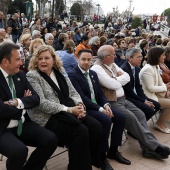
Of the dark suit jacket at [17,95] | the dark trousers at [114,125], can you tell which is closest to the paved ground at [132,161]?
the dark trousers at [114,125]

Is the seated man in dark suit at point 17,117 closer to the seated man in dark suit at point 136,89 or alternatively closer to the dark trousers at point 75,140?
the dark trousers at point 75,140

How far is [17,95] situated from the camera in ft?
10.2

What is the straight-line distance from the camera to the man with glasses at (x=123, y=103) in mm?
3957

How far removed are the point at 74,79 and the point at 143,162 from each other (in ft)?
4.98

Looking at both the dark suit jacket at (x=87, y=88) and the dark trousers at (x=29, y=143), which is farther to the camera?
the dark suit jacket at (x=87, y=88)

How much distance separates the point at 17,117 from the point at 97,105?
4.09ft

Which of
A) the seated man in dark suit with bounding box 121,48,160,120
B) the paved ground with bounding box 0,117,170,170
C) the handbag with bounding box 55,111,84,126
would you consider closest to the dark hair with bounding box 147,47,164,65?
the seated man in dark suit with bounding box 121,48,160,120

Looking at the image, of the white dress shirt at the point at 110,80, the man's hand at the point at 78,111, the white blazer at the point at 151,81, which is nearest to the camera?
the man's hand at the point at 78,111

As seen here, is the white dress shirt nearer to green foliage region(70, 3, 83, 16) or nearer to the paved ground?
the paved ground

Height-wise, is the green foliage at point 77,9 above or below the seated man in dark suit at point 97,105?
above

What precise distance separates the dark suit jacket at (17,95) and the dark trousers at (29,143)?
16 centimetres

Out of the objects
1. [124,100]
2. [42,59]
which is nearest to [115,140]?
A: [124,100]

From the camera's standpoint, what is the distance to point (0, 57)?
10.0 feet

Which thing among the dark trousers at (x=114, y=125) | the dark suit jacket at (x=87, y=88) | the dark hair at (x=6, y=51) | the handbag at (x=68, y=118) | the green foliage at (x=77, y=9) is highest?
the green foliage at (x=77, y=9)
